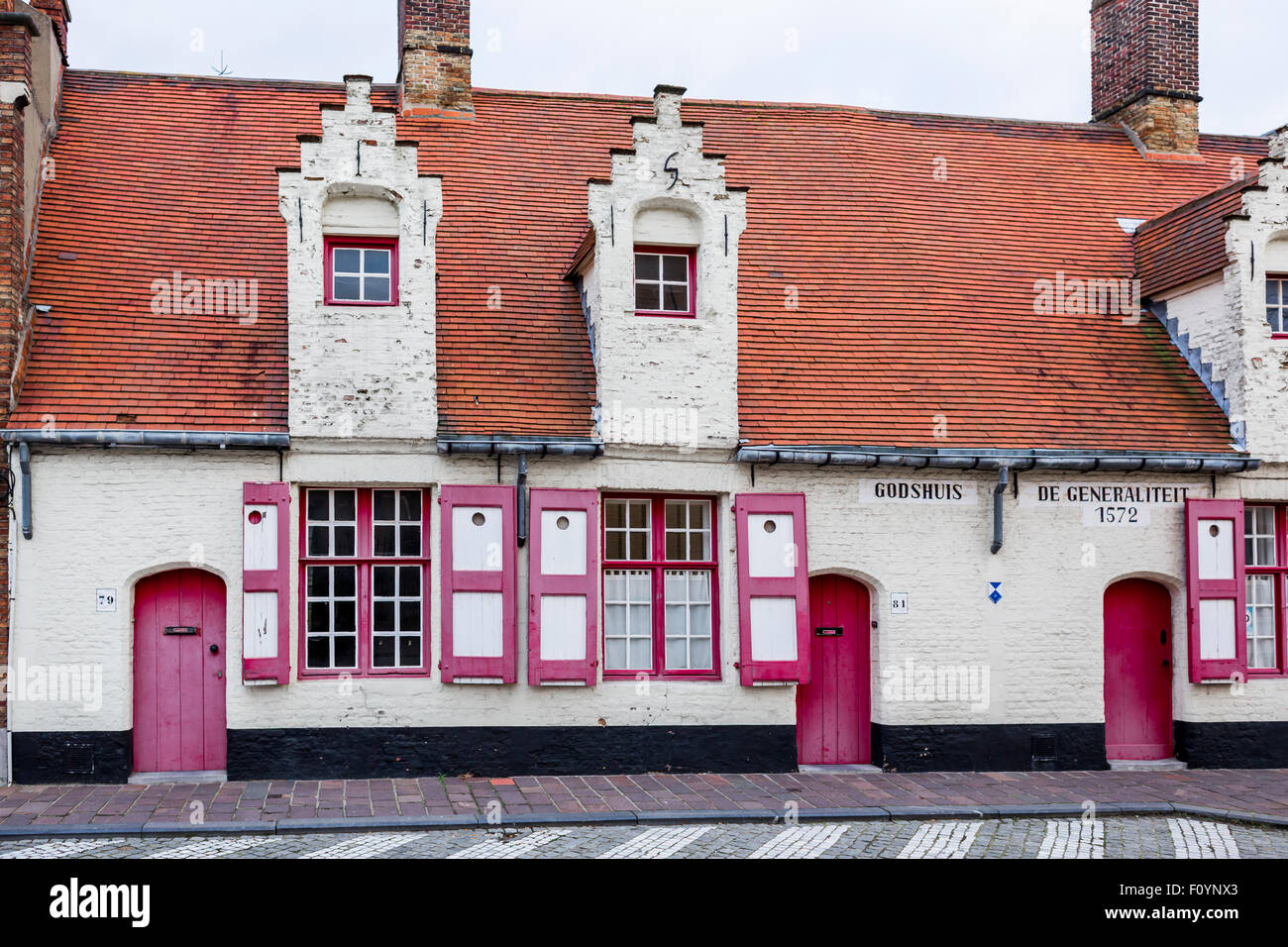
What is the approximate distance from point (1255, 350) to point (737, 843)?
8.40 m

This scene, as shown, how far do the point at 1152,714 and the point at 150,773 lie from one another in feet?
34.5

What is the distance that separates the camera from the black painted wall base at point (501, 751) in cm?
1204

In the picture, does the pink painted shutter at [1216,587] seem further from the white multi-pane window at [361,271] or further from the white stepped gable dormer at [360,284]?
the white multi-pane window at [361,271]

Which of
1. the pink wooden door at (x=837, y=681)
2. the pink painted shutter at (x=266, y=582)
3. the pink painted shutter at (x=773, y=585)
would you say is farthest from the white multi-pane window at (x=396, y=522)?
the pink wooden door at (x=837, y=681)

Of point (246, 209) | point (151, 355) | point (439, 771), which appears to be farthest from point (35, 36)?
point (439, 771)

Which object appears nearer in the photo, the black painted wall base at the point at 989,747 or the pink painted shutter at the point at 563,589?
the pink painted shutter at the point at 563,589

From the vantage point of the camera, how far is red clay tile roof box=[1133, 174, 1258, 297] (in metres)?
14.4

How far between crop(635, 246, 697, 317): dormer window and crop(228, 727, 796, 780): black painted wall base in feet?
14.3

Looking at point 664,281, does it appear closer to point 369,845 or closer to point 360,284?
point 360,284

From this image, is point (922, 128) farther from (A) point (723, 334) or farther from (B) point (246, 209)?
(B) point (246, 209)

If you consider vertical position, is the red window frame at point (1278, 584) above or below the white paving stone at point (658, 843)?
above

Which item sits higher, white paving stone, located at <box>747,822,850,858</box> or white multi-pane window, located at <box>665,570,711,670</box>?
white multi-pane window, located at <box>665,570,711,670</box>

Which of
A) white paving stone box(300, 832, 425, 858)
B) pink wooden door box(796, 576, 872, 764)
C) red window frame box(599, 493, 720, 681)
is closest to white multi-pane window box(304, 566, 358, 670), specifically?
red window frame box(599, 493, 720, 681)

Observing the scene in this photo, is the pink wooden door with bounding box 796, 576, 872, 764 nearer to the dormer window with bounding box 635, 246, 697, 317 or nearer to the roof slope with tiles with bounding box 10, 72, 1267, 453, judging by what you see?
the roof slope with tiles with bounding box 10, 72, 1267, 453
